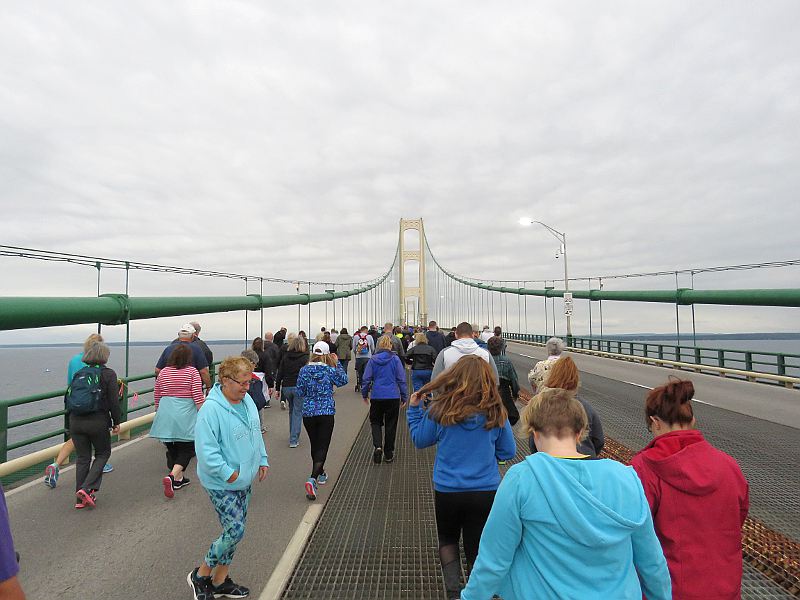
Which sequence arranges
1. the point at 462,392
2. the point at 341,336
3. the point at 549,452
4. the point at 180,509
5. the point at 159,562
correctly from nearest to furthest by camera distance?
the point at 549,452 → the point at 462,392 → the point at 159,562 → the point at 180,509 → the point at 341,336

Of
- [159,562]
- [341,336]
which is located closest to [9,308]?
[159,562]

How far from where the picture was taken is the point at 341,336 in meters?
13.7

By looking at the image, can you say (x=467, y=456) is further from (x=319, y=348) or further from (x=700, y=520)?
(x=319, y=348)

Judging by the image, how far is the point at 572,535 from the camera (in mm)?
1636

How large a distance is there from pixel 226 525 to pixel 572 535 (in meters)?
2.44

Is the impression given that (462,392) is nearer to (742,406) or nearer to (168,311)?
(168,311)

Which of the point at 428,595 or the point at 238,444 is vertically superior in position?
the point at 238,444

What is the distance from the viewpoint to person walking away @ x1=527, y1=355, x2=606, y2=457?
11.8 ft

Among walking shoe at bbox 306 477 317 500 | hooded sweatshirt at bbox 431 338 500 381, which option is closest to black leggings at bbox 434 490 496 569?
hooded sweatshirt at bbox 431 338 500 381

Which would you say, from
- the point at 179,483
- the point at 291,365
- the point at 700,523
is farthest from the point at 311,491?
the point at 700,523

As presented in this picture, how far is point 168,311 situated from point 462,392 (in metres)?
8.21

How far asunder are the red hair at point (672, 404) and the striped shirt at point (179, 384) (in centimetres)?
477

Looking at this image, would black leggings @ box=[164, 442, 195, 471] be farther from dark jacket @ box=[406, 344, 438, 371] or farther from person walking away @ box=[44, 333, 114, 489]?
dark jacket @ box=[406, 344, 438, 371]

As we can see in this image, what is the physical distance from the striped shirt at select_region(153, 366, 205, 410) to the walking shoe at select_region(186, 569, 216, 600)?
2.60 metres
